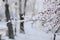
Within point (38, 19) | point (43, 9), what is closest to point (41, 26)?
point (38, 19)

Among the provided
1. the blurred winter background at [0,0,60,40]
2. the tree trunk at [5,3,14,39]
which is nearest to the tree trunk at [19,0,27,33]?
the blurred winter background at [0,0,60,40]

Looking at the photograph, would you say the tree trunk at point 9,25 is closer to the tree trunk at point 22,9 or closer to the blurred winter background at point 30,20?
the blurred winter background at point 30,20

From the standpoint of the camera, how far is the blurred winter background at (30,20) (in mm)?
2002

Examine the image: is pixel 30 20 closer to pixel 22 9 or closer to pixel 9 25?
pixel 22 9

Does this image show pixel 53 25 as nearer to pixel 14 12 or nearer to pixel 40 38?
pixel 40 38

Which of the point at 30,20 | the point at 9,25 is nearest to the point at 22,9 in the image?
the point at 30,20

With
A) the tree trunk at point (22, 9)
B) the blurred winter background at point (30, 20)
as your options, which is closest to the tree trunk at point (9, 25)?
the blurred winter background at point (30, 20)

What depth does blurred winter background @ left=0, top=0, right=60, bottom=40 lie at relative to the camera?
2.00m

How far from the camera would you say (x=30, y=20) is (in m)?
2.06

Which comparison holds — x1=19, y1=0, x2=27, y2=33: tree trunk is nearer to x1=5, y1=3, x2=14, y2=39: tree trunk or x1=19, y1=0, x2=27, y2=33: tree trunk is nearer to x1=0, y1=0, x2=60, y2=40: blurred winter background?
x1=0, y1=0, x2=60, y2=40: blurred winter background

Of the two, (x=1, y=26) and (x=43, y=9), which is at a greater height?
(x=43, y=9)

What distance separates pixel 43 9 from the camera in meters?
2.07

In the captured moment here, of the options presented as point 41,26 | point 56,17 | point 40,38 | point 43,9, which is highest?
point 43,9

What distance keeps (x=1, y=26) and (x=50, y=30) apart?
2.51 feet
